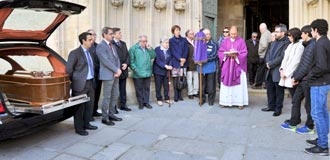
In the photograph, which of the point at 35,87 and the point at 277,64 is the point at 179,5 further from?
the point at 35,87

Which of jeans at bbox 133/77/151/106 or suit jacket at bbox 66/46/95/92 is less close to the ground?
suit jacket at bbox 66/46/95/92

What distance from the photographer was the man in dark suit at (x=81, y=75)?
16.5ft

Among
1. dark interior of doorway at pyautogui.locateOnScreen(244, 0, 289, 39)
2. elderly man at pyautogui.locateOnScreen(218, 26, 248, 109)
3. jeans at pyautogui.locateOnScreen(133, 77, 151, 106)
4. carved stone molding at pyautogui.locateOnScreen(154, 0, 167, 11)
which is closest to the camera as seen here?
elderly man at pyautogui.locateOnScreen(218, 26, 248, 109)

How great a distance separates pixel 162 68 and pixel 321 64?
370 cm

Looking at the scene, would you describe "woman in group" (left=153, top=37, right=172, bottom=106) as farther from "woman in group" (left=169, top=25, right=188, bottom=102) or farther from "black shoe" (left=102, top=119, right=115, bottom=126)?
"black shoe" (left=102, top=119, right=115, bottom=126)

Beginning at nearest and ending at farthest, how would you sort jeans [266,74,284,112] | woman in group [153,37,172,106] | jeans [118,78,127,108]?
jeans [266,74,284,112], jeans [118,78,127,108], woman in group [153,37,172,106]

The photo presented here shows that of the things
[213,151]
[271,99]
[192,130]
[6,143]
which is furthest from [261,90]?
[6,143]

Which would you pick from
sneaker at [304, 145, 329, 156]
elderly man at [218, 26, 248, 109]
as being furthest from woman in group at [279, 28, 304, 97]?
sneaker at [304, 145, 329, 156]

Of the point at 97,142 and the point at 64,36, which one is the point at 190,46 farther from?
the point at 97,142

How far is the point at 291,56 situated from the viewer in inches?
224

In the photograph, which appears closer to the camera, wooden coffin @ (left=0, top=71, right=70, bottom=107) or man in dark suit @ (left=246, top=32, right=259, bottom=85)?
wooden coffin @ (left=0, top=71, right=70, bottom=107)

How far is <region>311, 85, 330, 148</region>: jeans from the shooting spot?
171 inches

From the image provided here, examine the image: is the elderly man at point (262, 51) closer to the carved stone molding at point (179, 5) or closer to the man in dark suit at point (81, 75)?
the carved stone molding at point (179, 5)

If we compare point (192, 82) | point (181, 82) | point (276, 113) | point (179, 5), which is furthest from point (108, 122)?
point (179, 5)
